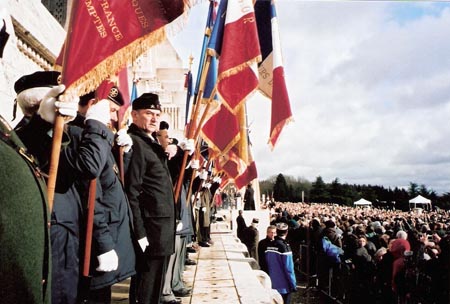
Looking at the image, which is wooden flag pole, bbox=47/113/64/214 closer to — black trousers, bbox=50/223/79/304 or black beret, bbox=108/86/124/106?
black trousers, bbox=50/223/79/304

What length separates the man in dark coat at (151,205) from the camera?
344cm

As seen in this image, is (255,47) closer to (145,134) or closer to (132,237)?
(145,134)

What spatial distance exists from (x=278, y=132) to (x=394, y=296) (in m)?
5.31

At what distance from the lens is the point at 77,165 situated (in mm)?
2225

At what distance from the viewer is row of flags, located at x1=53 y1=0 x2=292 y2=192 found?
95.6 inches

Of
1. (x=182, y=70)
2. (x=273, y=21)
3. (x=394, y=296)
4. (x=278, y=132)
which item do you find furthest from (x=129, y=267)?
(x=182, y=70)

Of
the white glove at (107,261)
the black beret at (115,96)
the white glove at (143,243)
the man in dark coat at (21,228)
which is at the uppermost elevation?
the black beret at (115,96)

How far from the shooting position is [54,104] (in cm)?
196

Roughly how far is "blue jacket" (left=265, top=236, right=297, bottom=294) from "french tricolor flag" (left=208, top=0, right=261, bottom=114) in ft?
12.4

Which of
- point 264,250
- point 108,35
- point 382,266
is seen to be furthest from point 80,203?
point 382,266

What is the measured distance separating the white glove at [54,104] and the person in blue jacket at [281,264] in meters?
6.59

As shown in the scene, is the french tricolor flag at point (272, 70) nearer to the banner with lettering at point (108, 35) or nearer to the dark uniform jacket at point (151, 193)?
the dark uniform jacket at point (151, 193)

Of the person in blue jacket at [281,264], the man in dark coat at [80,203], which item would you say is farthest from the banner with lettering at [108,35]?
the person in blue jacket at [281,264]

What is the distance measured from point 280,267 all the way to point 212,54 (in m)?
4.82
